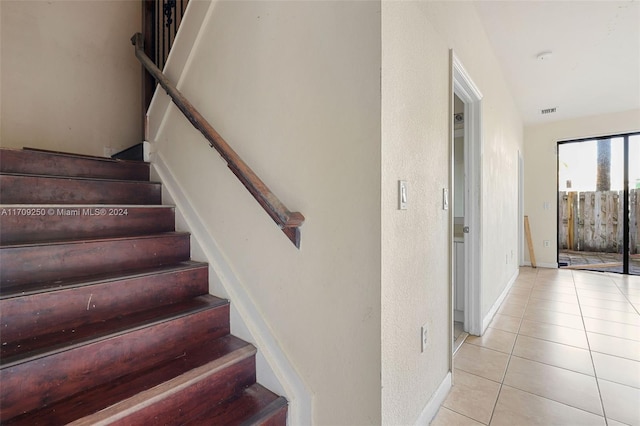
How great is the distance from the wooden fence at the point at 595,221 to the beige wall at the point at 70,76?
23.5ft

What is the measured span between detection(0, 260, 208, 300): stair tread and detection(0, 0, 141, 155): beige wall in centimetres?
194

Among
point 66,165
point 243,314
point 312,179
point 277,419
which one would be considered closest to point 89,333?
point 243,314

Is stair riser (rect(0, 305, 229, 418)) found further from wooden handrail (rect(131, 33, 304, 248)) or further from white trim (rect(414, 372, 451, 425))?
white trim (rect(414, 372, 451, 425))

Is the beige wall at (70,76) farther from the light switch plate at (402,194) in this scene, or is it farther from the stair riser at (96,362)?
the light switch plate at (402,194)

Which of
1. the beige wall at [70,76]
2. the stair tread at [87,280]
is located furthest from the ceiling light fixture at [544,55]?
the beige wall at [70,76]

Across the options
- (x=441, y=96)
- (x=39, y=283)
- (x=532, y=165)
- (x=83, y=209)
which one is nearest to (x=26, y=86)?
(x=83, y=209)

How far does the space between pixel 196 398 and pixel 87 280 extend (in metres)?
0.77

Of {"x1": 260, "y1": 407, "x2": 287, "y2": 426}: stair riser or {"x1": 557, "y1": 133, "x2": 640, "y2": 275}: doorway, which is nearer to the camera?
{"x1": 260, "y1": 407, "x2": 287, "y2": 426}: stair riser

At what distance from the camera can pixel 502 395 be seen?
1725mm

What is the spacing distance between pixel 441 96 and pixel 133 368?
2.09 m

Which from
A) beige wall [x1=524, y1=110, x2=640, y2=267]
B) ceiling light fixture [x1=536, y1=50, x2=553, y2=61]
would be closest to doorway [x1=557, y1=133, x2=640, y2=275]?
beige wall [x1=524, y1=110, x2=640, y2=267]

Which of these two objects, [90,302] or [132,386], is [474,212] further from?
[90,302]

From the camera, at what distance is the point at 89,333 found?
Answer: 1189 millimetres

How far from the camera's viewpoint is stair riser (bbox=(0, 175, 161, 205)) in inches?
61.5
